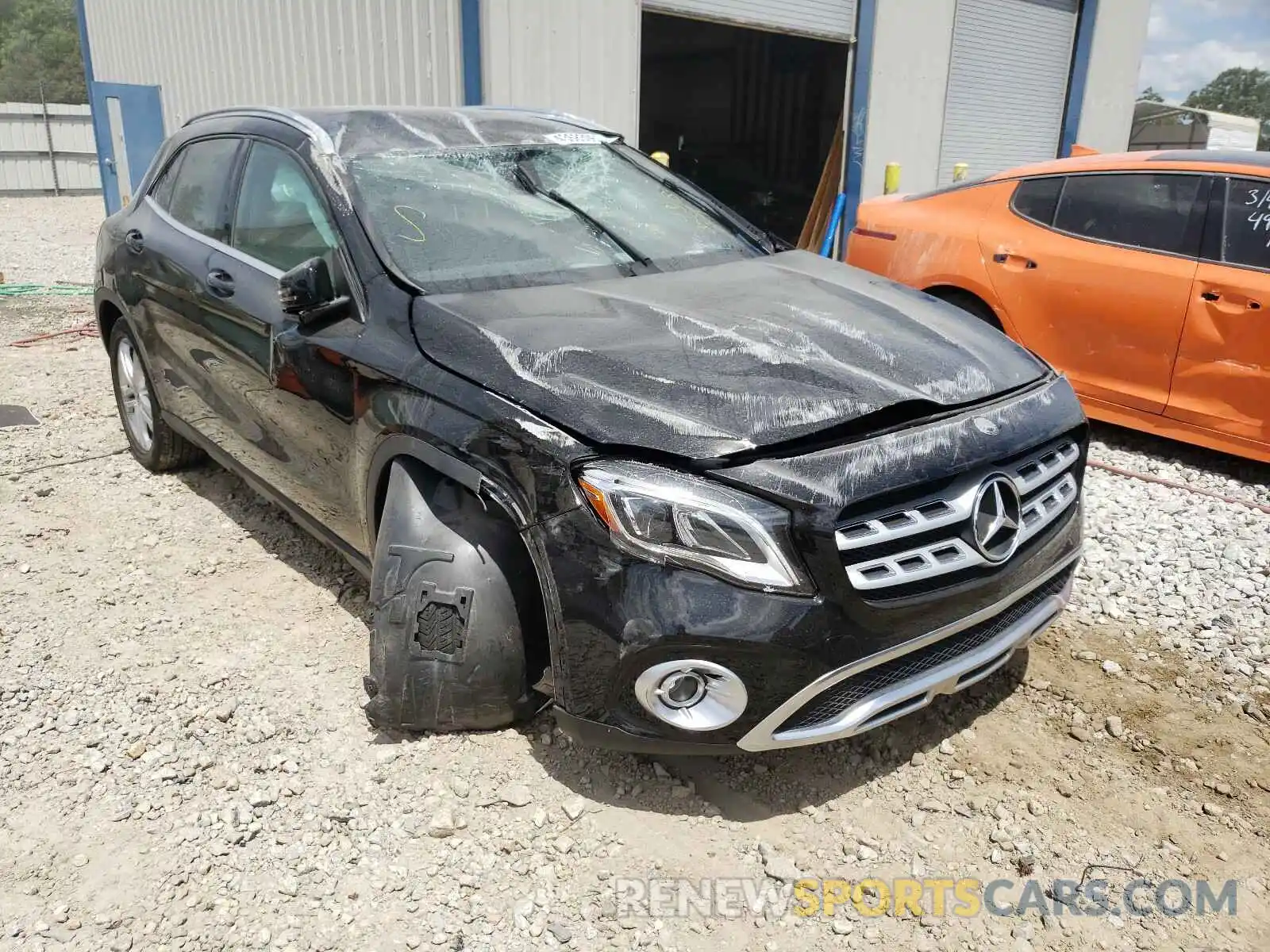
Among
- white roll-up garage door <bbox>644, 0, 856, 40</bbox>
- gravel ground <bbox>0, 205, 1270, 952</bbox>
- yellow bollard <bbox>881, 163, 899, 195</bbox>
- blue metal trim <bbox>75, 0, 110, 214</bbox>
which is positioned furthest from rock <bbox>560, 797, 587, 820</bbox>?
blue metal trim <bbox>75, 0, 110, 214</bbox>

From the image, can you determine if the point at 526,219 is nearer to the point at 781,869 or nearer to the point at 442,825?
the point at 442,825

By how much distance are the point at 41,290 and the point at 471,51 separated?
5669 mm

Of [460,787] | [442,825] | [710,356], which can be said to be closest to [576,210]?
[710,356]

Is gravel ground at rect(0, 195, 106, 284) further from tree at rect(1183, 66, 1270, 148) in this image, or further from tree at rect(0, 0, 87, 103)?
tree at rect(1183, 66, 1270, 148)

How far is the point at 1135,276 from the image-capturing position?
5.00 m

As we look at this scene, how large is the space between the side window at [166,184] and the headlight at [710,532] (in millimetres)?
3170

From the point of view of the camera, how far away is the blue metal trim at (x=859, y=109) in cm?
1041

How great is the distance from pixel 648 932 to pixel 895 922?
551 millimetres

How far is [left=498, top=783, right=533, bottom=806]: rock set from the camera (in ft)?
8.43

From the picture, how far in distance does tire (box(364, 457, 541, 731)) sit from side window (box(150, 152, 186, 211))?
245 centimetres

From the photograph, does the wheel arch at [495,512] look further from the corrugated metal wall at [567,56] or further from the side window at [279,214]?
the corrugated metal wall at [567,56]

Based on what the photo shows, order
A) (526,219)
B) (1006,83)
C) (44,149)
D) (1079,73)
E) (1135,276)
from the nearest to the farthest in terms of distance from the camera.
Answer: (526,219) → (1135,276) → (1006,83) → (1079,73) → (44,149)

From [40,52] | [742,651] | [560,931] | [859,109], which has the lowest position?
[560,931]

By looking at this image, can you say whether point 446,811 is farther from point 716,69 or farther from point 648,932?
point 716,69
